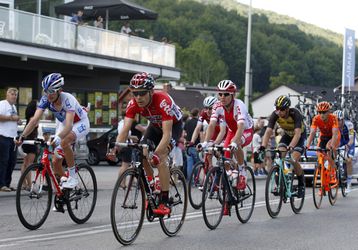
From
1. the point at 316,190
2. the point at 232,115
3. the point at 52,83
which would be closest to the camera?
the point at 52,83

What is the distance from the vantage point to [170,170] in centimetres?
995

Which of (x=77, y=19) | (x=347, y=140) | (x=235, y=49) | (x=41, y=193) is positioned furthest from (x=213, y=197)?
(x=235, y=49)

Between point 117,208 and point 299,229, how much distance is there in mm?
3337

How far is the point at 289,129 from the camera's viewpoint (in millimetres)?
13211

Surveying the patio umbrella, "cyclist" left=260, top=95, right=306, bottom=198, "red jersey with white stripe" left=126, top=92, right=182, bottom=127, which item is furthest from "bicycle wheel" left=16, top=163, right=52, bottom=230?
the patio umbrella

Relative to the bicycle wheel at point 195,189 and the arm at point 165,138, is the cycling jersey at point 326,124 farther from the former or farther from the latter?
the arm at point 165,138

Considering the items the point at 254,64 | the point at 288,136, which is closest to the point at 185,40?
the point at 254,64

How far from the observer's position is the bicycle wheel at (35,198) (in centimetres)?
994

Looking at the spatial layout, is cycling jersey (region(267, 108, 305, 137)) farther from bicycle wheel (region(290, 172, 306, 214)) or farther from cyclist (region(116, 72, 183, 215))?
cyclist (region(116, 72, 183, 215))

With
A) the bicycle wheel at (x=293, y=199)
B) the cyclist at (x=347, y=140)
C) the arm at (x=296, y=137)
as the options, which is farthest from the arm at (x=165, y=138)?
the cyclist at (x=347, y=140)

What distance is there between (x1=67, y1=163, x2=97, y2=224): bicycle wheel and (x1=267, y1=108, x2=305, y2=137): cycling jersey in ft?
10.7

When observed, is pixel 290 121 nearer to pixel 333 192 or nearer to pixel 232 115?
pixel 232 115

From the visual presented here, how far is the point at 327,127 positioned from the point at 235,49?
491 feet

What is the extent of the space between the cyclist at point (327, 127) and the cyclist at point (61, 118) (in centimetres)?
531
